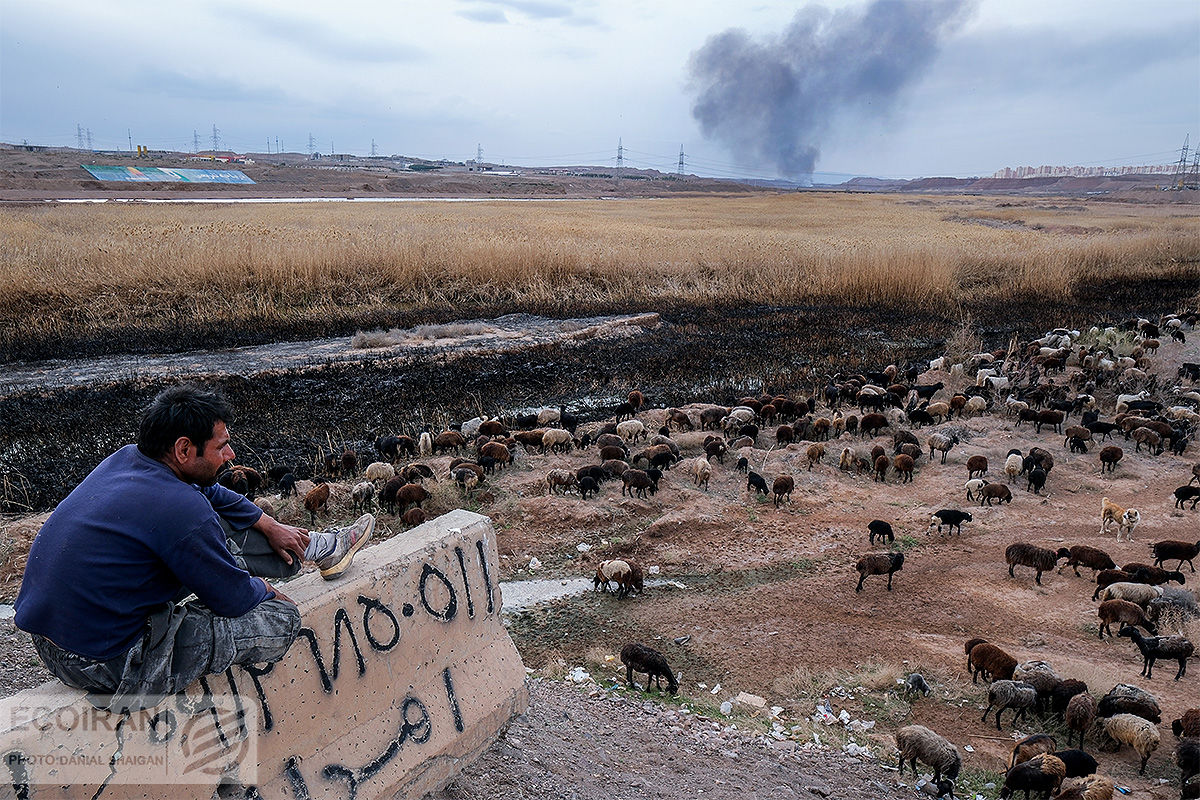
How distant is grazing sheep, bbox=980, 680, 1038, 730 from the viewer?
541 cm

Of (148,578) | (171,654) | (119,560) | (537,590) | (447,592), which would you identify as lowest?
(537,590)

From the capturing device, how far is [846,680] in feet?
19.4

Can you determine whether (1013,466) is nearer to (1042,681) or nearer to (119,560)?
(1042,681)

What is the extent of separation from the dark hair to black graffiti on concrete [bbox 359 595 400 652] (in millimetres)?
1259

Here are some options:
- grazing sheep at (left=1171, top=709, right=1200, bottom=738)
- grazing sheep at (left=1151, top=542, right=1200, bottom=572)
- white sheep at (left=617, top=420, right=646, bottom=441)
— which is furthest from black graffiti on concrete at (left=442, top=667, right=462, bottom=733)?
grazing sheep at (left=1151, top=542, right=1200, bottom=572)

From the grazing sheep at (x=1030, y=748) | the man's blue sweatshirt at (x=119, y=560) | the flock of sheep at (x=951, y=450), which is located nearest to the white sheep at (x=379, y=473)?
the flock of sheep at (x=951, y=450)

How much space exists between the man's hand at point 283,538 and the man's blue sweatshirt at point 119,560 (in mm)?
830

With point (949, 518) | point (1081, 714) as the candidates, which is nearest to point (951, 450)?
point (949, 518)

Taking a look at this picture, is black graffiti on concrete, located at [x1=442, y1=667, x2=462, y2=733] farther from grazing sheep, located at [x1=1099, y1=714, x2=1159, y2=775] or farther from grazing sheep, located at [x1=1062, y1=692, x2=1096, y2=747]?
grazing sheep, located at [x1=1099, y1=714, x2=1159, y2=775]

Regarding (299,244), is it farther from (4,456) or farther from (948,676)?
(948,676)

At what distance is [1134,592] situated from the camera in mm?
6926

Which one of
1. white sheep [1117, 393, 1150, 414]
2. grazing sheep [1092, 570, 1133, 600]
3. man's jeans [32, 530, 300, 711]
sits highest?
man's jeans [32, 530, 300, 711]

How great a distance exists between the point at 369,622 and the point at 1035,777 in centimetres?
403

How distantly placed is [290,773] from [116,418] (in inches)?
391
